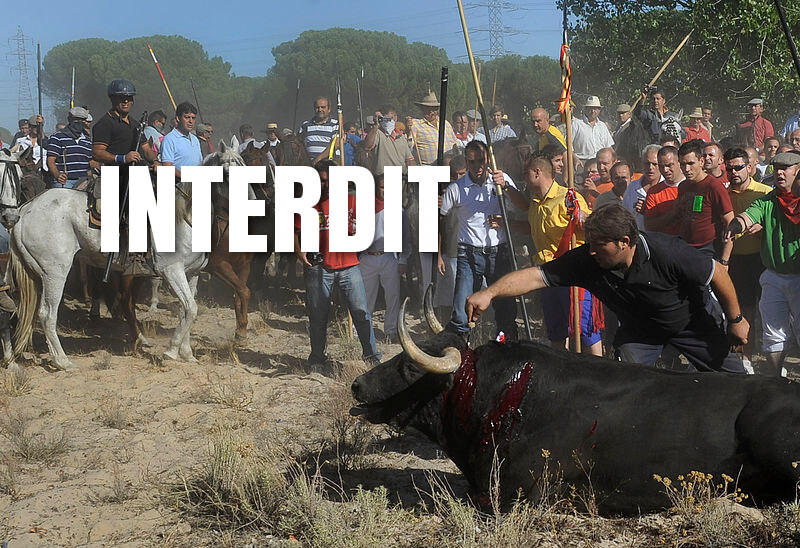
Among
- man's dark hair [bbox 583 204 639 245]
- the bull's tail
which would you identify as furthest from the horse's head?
man's dark hair [bbox 583 204 639 245]

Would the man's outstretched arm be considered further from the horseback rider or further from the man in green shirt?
the horseback rider

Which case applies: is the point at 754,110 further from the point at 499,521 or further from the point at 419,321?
the point at 499,521

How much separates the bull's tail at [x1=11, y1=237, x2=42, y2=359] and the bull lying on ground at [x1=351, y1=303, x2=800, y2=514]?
609 centimetres

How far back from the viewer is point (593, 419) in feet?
15.5

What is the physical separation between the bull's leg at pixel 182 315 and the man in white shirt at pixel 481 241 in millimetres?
3021

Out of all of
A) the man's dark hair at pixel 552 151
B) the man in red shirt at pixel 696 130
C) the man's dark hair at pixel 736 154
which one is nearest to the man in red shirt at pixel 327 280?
the man's dark hair at pixel 552 151

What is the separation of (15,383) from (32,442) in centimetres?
212

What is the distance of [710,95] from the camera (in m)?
20.8

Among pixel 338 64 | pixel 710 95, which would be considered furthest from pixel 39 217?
pixel 338 64

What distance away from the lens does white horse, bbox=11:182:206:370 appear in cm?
970

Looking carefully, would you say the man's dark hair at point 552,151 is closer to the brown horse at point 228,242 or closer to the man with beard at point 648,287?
the man with beard at point 648,287

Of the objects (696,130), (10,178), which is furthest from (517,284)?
(696,130)

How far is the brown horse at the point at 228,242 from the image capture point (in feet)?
34.3

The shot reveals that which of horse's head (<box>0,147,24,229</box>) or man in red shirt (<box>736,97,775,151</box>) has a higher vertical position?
man in red shirt (<box>736,97,775,151</box>)
